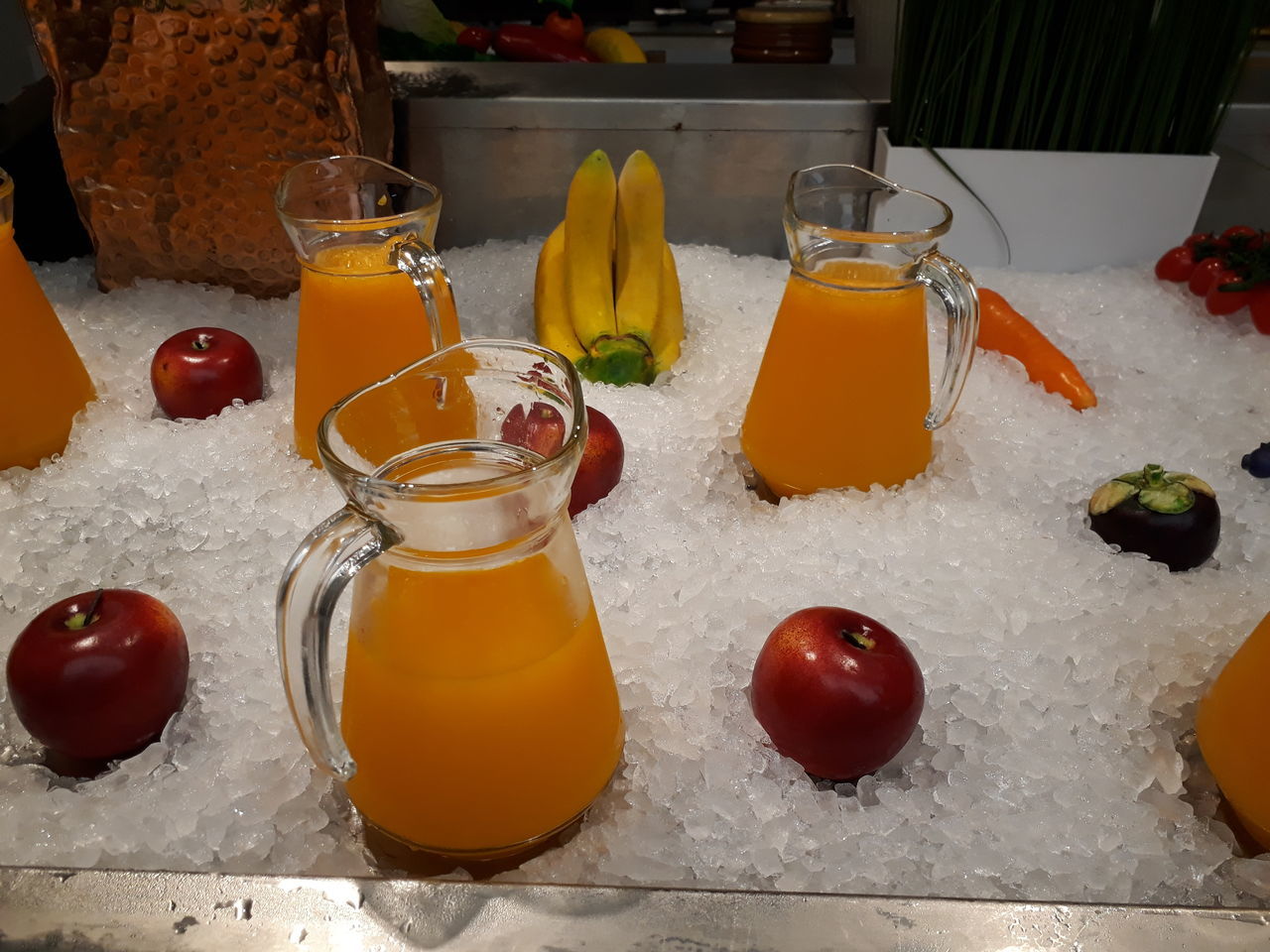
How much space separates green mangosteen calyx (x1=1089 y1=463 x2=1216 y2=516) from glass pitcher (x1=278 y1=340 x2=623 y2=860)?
527 millimetres

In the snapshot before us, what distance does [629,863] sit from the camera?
1.85 feet

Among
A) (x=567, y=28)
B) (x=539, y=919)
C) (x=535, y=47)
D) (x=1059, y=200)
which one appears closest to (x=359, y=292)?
(x=539, y=919)

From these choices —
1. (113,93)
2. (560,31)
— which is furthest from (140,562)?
(560,31)

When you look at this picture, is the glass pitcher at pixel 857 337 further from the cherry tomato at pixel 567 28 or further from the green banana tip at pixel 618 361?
the cherry tomato at pixel 567 28

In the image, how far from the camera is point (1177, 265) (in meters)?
1.32

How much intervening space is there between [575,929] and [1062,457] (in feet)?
2.51

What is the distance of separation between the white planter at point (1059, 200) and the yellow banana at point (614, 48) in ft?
3.50

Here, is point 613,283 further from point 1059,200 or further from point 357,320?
point 1059,200

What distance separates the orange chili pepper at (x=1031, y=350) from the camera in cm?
110

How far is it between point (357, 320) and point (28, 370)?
1.19ft

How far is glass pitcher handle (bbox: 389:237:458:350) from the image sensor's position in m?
0.78

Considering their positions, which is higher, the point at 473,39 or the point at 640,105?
the point at 640,105

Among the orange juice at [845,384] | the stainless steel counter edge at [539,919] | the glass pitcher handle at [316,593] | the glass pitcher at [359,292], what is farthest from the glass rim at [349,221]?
the stainless steel counter edge at [539,919]

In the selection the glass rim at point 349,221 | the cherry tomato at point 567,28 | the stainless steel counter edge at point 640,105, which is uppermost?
the glass rim at point 349,221
